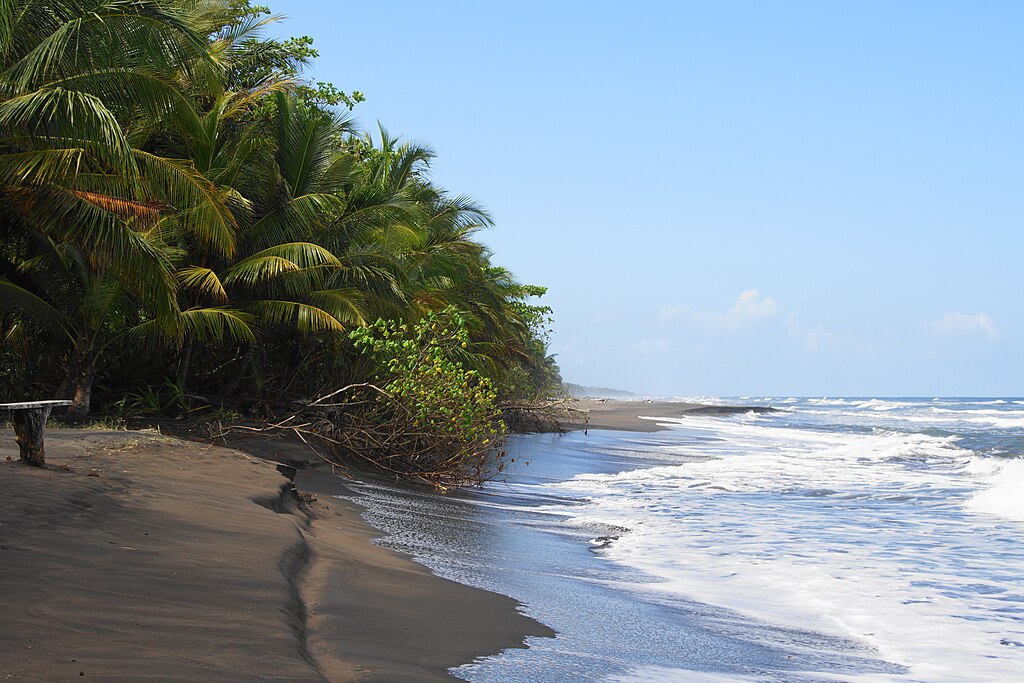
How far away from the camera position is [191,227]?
11727mm

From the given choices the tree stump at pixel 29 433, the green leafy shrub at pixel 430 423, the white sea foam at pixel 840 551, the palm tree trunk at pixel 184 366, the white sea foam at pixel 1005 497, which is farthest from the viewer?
the palm tree trunk at pixel 184 366

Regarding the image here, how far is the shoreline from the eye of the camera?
3.29 m

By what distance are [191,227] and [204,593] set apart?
8510 mm

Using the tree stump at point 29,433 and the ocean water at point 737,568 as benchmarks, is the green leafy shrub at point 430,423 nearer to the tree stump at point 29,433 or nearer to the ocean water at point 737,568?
the ocean water at point 737,568

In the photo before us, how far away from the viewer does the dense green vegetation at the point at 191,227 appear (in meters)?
8.30

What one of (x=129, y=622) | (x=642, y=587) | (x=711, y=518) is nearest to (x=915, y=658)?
(x=642, y=587)

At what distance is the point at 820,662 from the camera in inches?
185

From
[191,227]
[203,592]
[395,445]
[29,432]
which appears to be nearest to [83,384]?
[191,227]

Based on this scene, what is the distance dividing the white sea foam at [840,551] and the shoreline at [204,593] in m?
1.32

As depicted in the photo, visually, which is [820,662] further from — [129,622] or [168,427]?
[168,427]

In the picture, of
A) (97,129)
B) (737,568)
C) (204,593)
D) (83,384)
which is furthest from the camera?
(83,384)

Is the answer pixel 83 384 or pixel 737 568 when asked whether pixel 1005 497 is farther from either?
pixel 83 384

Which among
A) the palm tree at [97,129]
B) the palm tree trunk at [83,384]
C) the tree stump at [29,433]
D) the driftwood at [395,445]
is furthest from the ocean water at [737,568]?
the palm tree trunk at [83,384]

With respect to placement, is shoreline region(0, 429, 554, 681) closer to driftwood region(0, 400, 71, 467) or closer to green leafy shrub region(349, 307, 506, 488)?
driftwood region(0, 400, 71, 467)
